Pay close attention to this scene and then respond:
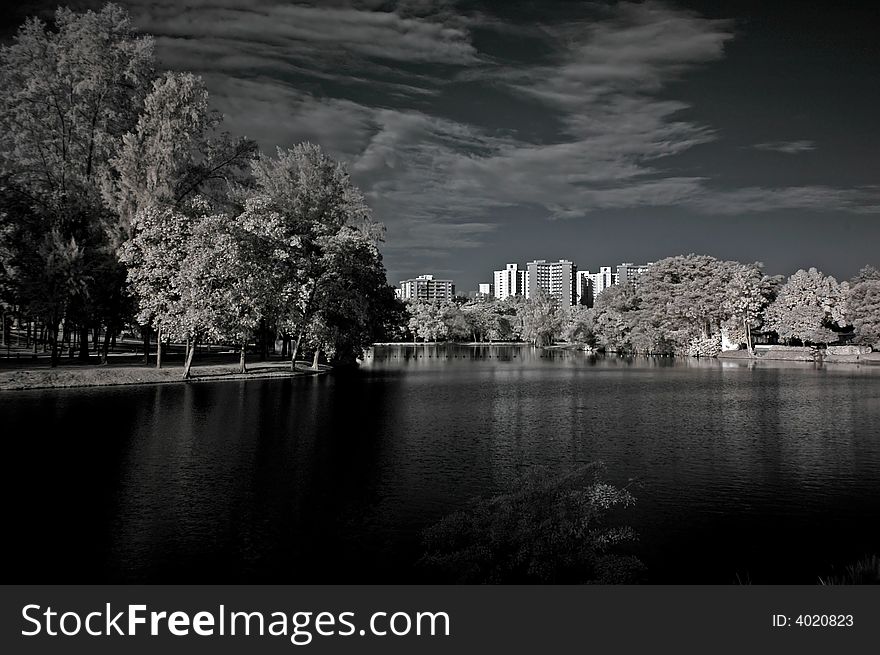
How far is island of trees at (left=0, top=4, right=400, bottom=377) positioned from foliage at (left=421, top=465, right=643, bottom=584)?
135 feet

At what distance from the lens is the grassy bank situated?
154 feet

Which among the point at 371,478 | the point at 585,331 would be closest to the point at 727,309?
the point at 585,331

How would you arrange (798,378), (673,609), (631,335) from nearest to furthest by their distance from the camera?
(673,609)
(798,378)
(631,335)

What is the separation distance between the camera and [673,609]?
36.9ft

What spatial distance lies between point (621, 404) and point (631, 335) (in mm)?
93527

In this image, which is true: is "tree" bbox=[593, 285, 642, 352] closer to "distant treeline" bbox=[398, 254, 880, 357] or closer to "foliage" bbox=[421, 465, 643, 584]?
"distant treeline" bbox=[398, 254, 880, 357]

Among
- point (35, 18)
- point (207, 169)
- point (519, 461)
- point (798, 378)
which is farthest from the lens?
point (798, 378)

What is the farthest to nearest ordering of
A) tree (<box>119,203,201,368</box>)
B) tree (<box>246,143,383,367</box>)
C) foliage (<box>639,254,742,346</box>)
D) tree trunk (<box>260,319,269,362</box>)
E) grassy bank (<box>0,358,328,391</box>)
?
foliage (<box>639,254,742,346</box>) → tree trunk (<box>260,319,269,362</box>) → tree (<box>246,143,383,367</box>) → tree (<box>119,203,201,368</box>) → grassy bank (<box>0,358,328,391</box>)

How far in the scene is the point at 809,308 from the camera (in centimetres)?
11688

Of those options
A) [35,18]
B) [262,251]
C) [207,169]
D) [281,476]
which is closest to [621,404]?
[281,476]

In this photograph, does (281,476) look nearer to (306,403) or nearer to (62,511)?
(62,511)

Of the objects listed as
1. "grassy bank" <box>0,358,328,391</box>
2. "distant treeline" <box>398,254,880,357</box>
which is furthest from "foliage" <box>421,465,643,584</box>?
"distant treeline" <box>398,254,880,357</box>

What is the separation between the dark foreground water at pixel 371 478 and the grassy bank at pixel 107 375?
3.21 m

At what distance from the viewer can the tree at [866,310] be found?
104438 mm
